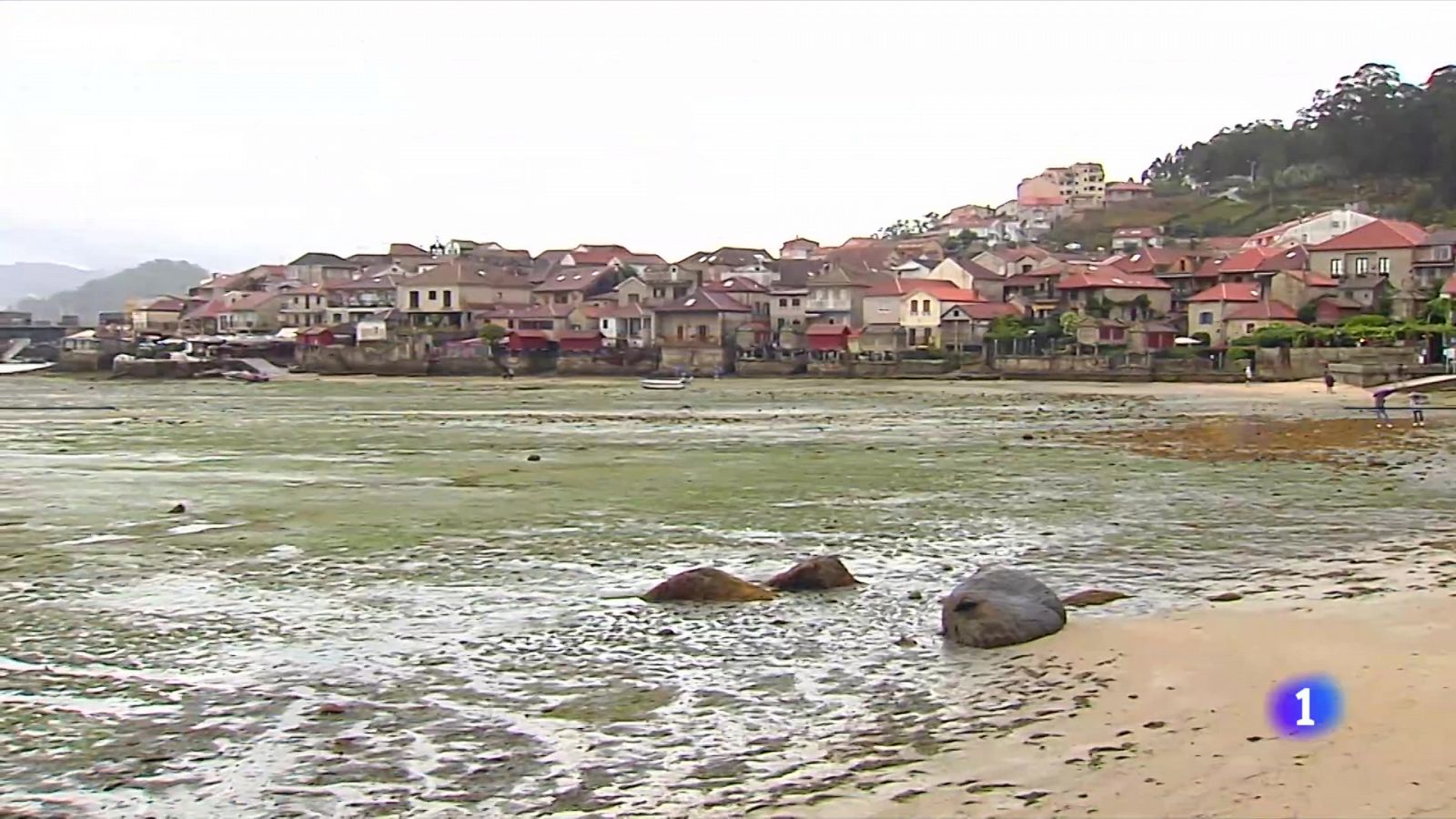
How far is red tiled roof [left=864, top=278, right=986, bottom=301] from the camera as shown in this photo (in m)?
81.6

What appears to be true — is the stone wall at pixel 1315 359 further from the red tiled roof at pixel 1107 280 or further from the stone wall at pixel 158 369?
the stone wall at pixel 158 369

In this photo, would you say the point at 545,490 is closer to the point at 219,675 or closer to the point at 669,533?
the point at 669,533

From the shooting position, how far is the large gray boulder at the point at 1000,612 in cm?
1006

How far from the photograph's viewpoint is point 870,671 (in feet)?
31.1

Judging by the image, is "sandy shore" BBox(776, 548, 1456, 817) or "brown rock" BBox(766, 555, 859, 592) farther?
"brown rock" BBox(766, 555, 859, 592)

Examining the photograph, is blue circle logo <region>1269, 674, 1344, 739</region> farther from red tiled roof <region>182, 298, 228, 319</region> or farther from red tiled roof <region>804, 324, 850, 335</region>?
red tiled roof <region>182, 298, 228, 319</region>

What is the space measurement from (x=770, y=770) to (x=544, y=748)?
1328mm

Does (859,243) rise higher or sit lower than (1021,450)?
higher

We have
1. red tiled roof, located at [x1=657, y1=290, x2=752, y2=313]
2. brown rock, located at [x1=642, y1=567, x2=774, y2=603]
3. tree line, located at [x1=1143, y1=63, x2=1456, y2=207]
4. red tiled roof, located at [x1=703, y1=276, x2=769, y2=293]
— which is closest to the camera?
brown rock, located at [x1=642, y1=567, x2=774, y2=603]

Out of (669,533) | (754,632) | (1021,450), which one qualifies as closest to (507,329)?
(1021,450)

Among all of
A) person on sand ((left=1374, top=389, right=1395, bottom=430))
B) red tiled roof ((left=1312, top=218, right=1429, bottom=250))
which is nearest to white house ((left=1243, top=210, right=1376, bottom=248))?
red tiled roof ((left=1312, top=218, right=1429, bottom=250))

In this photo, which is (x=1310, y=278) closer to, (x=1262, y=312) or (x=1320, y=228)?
(x=1262, y=312)

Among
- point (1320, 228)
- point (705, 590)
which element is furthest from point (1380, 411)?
point (1320, 228)

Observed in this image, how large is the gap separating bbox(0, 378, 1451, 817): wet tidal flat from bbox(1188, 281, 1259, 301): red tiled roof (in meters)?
47.3
